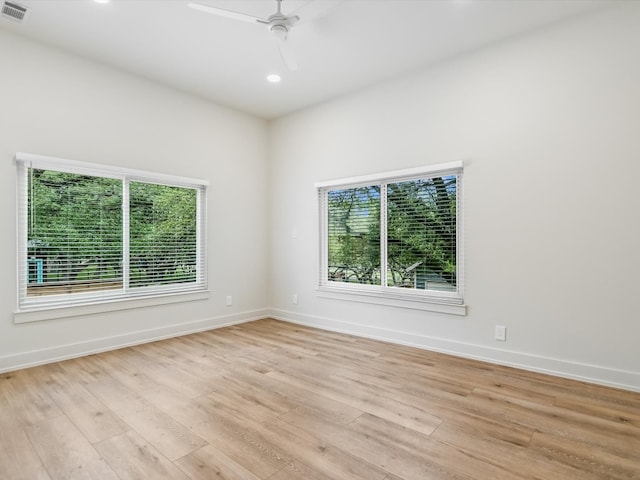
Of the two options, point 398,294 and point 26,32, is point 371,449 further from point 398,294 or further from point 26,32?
point 26,32

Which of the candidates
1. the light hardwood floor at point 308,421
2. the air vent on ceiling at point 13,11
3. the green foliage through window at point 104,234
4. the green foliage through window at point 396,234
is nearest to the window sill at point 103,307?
the green foliage through window at point 104,234

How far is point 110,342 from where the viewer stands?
3.69 meters

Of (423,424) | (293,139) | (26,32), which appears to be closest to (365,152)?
(293,139)

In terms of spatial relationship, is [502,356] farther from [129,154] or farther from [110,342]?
[129,154]

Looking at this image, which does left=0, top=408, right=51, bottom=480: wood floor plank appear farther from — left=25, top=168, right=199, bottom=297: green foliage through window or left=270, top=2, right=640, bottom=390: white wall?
left=270, top=2, right=640, bottom=390: white wall

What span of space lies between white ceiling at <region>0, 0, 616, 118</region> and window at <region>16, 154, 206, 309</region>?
115cm

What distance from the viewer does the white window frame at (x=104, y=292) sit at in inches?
126

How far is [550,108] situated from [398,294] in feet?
7.32

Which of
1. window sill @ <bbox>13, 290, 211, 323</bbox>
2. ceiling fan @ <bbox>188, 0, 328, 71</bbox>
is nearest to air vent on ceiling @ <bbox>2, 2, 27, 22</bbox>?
ceiling fan @ <bbox>188, 0, 328, 71</bbox>

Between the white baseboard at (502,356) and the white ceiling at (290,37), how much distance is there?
Result: 9.37 ft

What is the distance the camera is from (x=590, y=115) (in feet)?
9.39

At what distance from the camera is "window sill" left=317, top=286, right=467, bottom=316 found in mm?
3548

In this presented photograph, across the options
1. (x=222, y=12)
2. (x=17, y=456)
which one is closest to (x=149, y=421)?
(x=17, y=456)

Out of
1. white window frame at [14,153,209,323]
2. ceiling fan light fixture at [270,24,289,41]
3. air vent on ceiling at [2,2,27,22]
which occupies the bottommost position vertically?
white window frame at [14,153,209,323]
